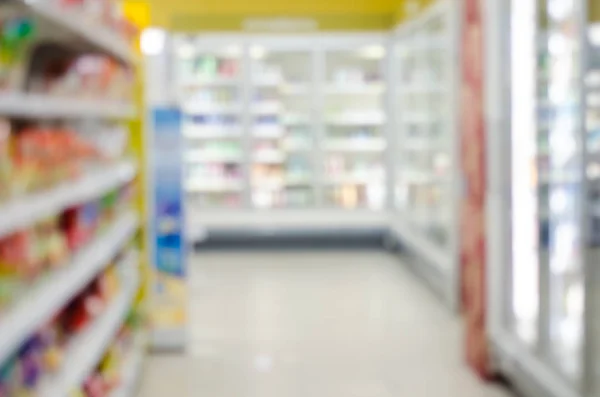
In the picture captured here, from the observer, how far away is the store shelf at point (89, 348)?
2945 millimetres

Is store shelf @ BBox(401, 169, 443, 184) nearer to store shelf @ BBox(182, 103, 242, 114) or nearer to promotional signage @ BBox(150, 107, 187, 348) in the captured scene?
store shelf @ BBox(182, 103, 242, 114)

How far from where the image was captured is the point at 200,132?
1102 centimetres

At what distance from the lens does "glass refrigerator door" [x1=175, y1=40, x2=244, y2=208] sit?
1086cm

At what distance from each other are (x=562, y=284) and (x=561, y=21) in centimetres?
141

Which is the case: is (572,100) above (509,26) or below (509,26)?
below

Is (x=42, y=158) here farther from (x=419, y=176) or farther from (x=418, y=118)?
(x=418, y=118)

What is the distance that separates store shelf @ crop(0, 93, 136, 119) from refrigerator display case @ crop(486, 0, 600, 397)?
2.07 meters

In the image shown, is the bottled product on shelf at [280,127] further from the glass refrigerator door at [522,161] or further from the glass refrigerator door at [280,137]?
the glass refrigerator door at [522,161]

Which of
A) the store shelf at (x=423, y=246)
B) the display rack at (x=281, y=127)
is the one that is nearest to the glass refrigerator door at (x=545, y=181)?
the store shelf at (x=423, y=246)

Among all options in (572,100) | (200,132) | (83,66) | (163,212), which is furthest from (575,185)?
(200,132)

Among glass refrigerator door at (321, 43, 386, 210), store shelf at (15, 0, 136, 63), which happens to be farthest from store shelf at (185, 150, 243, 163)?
store shelf at (15, 0, 136, 63)

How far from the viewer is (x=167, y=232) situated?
573 centimetres

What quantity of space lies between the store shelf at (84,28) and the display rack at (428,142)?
2.93 m

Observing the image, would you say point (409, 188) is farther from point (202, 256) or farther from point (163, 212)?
point (163, 212)
